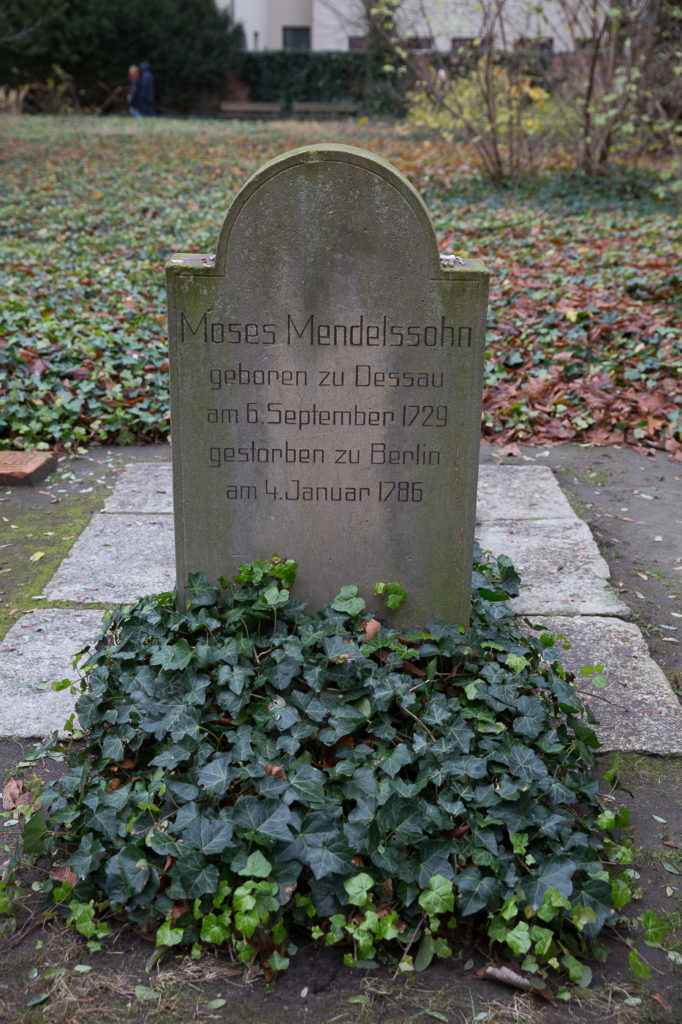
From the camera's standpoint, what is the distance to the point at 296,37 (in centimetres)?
3525

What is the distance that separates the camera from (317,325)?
9.43 feet

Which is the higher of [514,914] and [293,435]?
[293,435]

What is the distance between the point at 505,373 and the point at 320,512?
3983mm

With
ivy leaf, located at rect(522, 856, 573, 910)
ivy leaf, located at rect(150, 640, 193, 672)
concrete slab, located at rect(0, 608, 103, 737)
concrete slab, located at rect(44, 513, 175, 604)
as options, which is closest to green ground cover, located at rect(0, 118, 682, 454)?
concrete slab, located at rect(44, 513, 175, 604)

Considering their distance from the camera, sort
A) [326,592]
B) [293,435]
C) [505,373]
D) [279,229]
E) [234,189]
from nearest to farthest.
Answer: [279,229] < [293,435] < [326,592] < [505,373] < [234,189]

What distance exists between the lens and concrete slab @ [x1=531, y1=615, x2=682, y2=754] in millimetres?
3057

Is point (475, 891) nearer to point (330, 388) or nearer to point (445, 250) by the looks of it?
point (330, 388)

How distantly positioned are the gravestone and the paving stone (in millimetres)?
2427

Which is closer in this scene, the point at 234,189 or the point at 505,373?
the point at 505,373

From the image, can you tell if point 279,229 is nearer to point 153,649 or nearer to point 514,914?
point 153,649

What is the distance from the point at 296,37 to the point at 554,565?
36.4 meters

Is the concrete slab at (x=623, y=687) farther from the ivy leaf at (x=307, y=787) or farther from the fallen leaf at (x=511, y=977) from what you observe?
the ivy leaf at (x=307, y=787)

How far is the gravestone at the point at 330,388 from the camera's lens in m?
2.78

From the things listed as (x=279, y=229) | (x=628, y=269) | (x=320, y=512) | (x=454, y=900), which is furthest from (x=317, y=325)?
(x=628, y=269)
